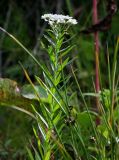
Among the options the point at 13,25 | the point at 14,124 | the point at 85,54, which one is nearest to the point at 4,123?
the point at 14,124

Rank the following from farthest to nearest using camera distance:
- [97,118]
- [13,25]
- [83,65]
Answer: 1. [13,25]
2. [83,65]
3. [97,118]

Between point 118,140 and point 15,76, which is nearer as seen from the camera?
point 118,140

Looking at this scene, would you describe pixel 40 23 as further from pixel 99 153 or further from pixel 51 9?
pixel 99 153

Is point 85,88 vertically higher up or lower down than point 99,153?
lower down

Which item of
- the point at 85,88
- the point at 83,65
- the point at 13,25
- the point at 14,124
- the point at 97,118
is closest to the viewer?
the point at 97,118

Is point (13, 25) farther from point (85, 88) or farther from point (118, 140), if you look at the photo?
point (118, 140)

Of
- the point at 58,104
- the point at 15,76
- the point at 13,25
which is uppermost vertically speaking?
the point at 58,104

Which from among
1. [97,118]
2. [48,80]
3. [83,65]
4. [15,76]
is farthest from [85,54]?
[48,80]
